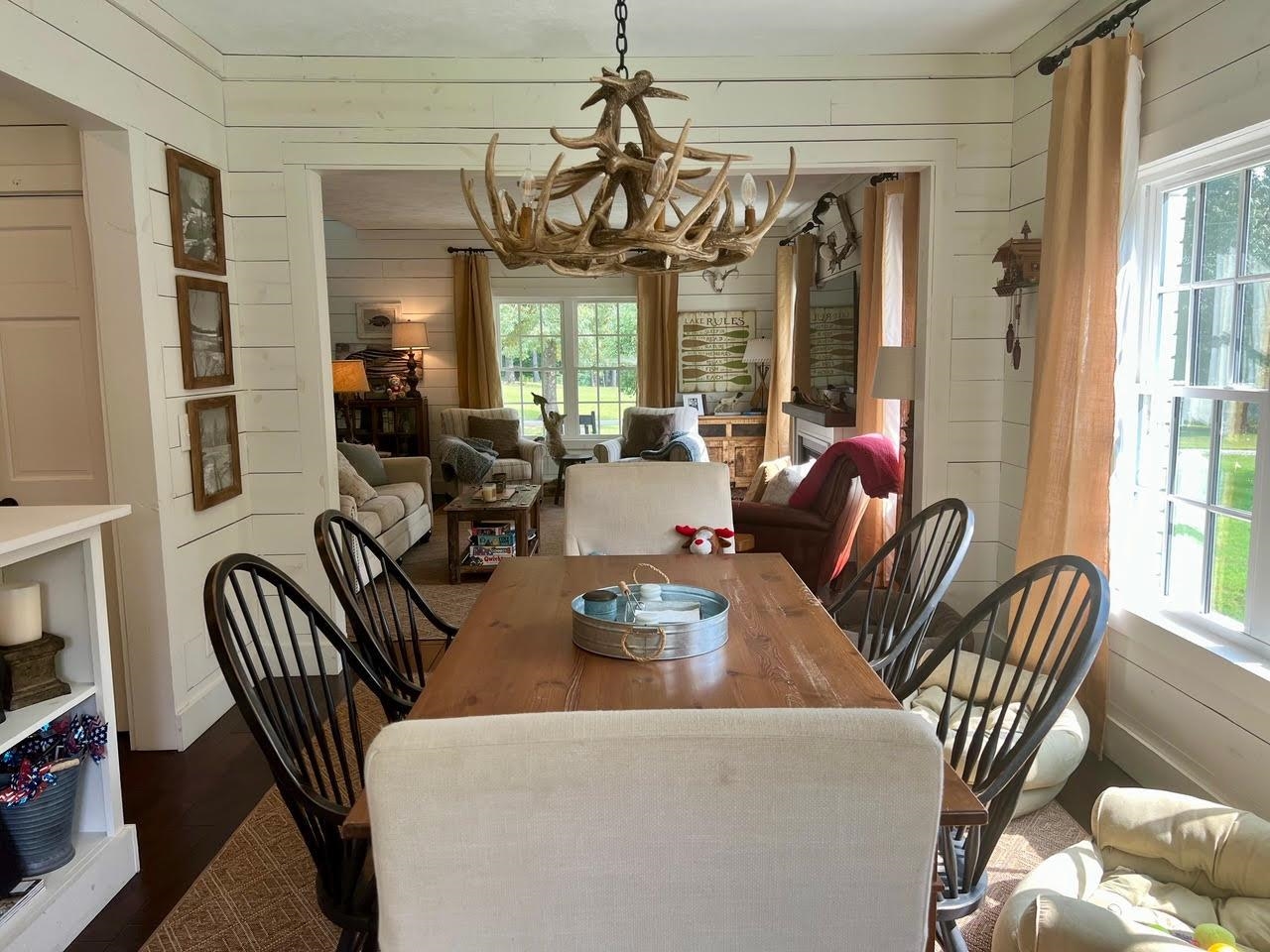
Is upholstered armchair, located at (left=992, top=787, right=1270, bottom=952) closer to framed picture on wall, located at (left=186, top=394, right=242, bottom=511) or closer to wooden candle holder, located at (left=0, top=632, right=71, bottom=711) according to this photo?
wooden candle holder, located at (left=0, top=632, right=71, bottom=711)

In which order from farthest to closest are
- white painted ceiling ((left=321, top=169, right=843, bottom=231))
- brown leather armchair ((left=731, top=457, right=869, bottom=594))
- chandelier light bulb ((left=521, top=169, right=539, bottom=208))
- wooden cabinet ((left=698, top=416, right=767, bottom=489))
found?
wooden cabinet ((left=698, top=416, right=767, bottom=489))
white painted ceiling ((left=321, top=169, right=843, bottom=231))
brown leather armchair ((left=731, top=457, right=869, bottom=594))
chandelier light bulb ((left=521, top=169, right=539, bottom=208))

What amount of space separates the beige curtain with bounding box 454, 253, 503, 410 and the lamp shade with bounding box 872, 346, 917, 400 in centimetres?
509

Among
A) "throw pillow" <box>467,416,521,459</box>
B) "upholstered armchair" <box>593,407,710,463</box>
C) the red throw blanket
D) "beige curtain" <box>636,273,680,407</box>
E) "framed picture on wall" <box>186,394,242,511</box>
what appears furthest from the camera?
"beige curtain" <box>636,273,680,407</box>

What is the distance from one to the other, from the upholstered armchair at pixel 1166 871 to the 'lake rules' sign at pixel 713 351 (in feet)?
22.3

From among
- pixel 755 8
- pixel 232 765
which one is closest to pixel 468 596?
pixel 232 765

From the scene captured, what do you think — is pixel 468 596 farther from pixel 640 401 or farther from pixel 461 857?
pixel 461 857

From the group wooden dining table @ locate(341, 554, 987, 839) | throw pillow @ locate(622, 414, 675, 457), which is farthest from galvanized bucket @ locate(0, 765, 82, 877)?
throw pillow @ locate(622, 414, 675, 457)

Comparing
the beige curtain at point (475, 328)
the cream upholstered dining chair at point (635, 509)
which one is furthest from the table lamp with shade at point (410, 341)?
the cream upholstered dining chair at point (635, 509)

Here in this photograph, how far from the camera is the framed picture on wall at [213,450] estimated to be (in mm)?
3330

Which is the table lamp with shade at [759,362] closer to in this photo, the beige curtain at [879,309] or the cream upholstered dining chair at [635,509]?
the beige curtain at [879,309]

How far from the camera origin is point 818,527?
4375mm

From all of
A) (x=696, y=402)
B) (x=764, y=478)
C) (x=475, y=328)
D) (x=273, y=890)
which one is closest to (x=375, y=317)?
(x=475, y=328)

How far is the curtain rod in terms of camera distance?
8.88 feet

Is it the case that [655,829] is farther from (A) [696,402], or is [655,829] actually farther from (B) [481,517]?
(A) [696,402]
